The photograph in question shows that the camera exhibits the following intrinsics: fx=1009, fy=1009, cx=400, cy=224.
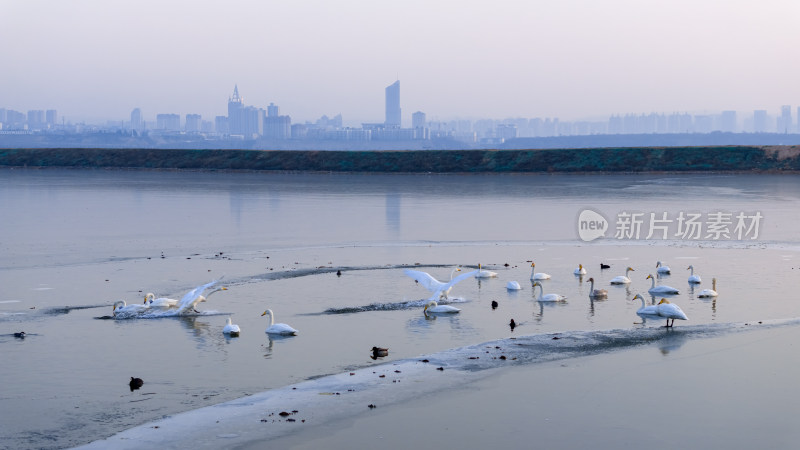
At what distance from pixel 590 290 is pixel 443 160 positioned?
239 feet

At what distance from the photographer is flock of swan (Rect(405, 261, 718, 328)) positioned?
20078 millimetres

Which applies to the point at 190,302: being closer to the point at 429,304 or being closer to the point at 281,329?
the point at 281,329

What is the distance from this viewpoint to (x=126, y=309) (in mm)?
20953

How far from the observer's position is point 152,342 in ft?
61.4

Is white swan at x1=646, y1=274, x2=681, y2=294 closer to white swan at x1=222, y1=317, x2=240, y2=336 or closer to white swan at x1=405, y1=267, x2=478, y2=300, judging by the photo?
white swan at x1=405, y1=267, x2=478, y2=300

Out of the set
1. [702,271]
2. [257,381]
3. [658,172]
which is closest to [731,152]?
[658,172]

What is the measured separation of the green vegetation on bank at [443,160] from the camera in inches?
3474

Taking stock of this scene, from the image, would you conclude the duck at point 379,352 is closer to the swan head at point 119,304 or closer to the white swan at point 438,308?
the white swan at point 438,308

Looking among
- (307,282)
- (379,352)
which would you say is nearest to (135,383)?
(379,352)

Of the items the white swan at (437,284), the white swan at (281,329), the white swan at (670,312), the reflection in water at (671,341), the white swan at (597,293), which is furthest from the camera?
the white swan at (597,293)

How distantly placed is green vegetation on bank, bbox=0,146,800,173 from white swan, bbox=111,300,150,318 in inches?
2783

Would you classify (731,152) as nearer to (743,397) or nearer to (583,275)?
(583,275)

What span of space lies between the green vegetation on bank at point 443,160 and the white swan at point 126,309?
70.7 meters

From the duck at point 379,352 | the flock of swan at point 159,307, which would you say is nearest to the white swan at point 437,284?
the flock of swan at point 159,307
